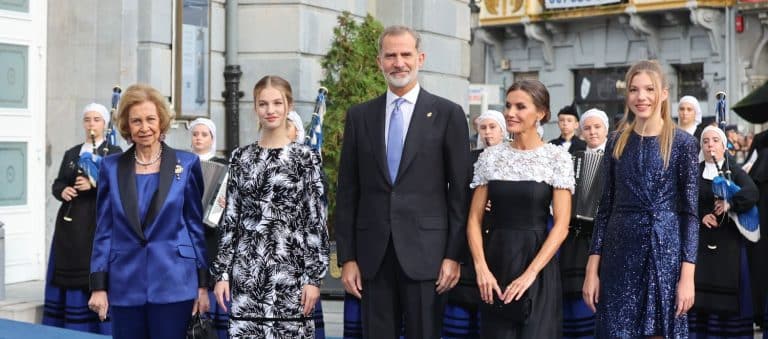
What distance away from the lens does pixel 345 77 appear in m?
14.9

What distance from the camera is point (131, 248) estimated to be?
22.2 feet

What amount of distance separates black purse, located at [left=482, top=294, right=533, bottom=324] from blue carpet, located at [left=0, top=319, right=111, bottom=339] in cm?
414

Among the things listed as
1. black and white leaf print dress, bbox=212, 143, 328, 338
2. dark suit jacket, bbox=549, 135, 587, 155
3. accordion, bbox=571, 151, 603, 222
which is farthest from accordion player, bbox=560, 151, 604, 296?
black and white leaf print dress, bbox=212, 143, 328, 338

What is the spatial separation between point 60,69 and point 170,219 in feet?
20.5

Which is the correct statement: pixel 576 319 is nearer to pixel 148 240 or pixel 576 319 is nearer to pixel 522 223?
pixel 522 223

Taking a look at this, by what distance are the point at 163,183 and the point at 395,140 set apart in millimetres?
1205

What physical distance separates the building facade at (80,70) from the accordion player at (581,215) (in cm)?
443

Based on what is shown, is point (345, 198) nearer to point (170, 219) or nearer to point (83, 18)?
point (170, 219)

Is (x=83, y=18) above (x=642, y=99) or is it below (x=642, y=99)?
above

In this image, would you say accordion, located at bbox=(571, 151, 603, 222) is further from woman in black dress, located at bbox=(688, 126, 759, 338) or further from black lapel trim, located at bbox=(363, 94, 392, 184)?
black lapel trim, located at bbox=(363, 94, 392, 184)

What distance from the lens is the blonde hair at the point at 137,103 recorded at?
6793mm

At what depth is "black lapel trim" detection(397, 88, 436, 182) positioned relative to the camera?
21.3 feet

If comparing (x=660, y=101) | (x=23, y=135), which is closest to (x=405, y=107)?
(x=660, y=101)

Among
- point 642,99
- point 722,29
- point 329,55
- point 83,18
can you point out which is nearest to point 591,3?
point 722,29
